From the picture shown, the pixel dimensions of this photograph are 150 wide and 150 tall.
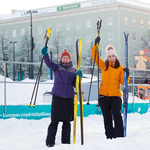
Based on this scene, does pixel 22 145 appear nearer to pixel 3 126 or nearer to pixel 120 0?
pixel 3 126

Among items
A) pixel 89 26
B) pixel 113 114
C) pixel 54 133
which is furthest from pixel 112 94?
pixel 89 26

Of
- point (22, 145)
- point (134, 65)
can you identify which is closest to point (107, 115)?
point (22, 145)

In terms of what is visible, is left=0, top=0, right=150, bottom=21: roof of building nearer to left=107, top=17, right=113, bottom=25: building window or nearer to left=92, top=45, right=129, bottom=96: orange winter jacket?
left=107, top=17, right=113, bottom=25: building window

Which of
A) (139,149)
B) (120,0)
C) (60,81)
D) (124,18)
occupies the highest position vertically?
(120,0)

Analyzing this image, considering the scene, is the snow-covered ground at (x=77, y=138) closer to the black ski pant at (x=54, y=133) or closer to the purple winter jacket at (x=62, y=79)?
the black ski pant at (x=54, y=133)

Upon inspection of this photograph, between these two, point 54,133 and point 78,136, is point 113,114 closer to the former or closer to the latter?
point 54,133

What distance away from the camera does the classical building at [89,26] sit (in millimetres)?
47812

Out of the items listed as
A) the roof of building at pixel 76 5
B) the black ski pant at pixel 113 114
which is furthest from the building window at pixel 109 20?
the black ski pant at pixel 113 114

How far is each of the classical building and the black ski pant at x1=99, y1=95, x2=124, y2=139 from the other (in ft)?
130

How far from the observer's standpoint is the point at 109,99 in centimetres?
482

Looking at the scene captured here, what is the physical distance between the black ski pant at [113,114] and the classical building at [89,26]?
39485 millimetres

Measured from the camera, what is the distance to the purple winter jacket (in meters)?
4.57

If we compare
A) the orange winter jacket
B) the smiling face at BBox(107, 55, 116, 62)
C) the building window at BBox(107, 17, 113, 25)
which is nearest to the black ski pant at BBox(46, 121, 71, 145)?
the orange winter jacket

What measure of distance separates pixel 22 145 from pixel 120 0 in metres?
48.6
